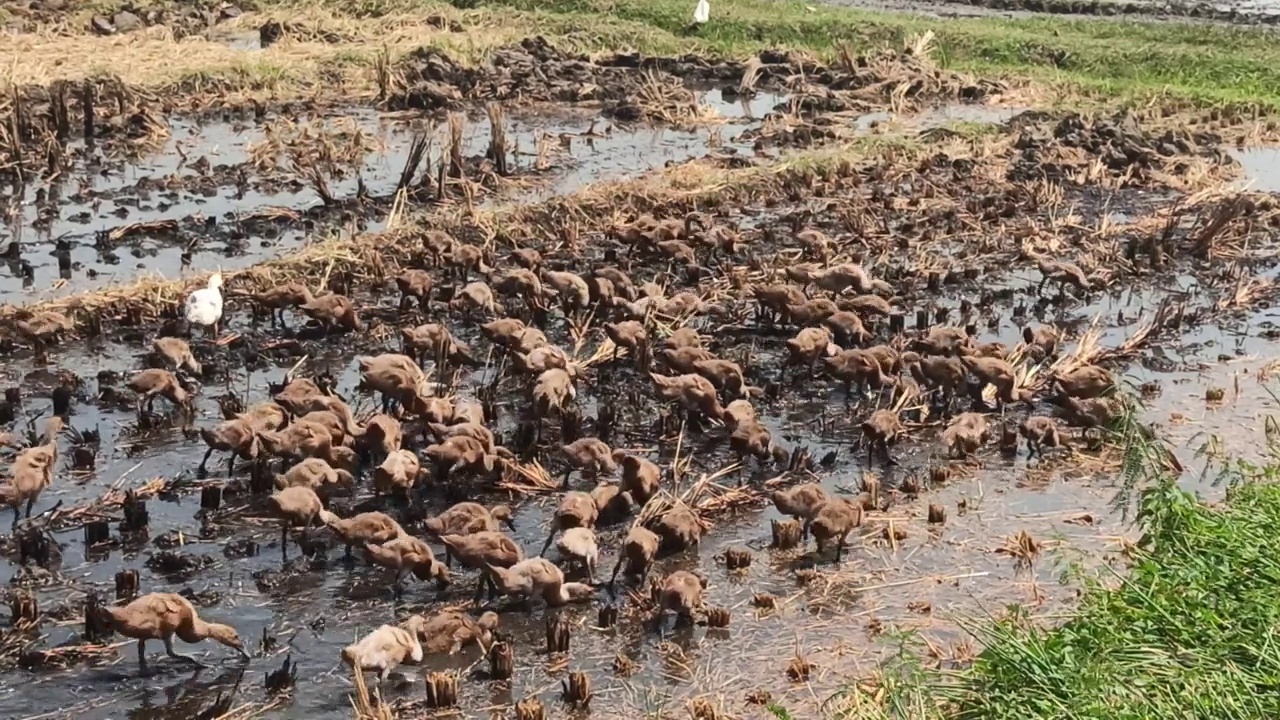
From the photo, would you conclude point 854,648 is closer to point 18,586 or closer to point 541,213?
point 18,586

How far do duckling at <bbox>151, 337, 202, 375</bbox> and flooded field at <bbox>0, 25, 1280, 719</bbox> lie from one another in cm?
15

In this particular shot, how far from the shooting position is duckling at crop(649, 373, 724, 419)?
9.05 m

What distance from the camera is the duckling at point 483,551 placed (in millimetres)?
6906

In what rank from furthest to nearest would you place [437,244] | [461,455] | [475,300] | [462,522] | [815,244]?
1. [815,244]
2. [437,244]
3. [475,300]
4. [461,455]
5. [462,522]

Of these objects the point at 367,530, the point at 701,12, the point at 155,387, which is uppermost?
the point at 701,12

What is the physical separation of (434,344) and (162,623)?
4.08 metres

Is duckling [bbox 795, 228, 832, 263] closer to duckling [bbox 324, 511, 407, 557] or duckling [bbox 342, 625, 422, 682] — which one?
duckling [bbox 324, 511, 407, 557]

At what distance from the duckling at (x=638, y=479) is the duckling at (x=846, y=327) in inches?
119

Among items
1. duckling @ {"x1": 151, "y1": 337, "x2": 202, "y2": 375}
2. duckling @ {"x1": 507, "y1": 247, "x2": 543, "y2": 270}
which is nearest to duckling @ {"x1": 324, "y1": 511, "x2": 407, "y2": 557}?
duckling @ {"x1": 151, "y1": 337, "x2": 202, "y2": 375}

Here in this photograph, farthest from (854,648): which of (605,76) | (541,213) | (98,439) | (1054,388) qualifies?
(605,76)

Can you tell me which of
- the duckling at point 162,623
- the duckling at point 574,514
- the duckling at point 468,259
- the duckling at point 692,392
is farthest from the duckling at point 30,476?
the duckling at point 468,259

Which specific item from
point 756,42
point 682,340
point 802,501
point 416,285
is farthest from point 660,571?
point 756,42

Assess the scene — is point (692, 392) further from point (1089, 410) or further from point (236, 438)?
point (236, 438)

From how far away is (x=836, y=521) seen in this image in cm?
753
